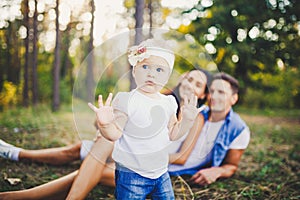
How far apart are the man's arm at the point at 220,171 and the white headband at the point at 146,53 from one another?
1267mm

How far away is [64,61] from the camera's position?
8.18 meters

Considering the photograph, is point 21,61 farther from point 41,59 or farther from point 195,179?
point 195,179

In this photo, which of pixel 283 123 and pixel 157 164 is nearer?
pixel 157 164

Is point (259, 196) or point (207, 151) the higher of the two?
point (207, 151)

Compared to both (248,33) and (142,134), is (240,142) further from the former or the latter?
(248,33)

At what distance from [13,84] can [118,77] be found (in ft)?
13.2

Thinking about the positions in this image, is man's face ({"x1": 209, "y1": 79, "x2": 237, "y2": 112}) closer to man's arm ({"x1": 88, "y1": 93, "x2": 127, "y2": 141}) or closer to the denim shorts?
the denim shorts

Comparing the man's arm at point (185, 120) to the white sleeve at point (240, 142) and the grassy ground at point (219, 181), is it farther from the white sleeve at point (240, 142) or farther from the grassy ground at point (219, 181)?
the white sleeve at point (240, 142)

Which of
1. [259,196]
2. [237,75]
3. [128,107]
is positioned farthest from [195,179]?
[237,75]

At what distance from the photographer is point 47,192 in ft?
6.33

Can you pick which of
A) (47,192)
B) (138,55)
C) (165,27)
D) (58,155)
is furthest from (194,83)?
(165,27)

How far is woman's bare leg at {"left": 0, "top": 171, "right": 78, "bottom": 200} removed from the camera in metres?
1.90

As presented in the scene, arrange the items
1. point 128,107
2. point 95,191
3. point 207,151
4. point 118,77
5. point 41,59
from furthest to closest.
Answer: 1. point 41,59
2. point 207,151
3. point 95,191
4. point 118,77
5. point 128,107

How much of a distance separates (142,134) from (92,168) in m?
0.67
